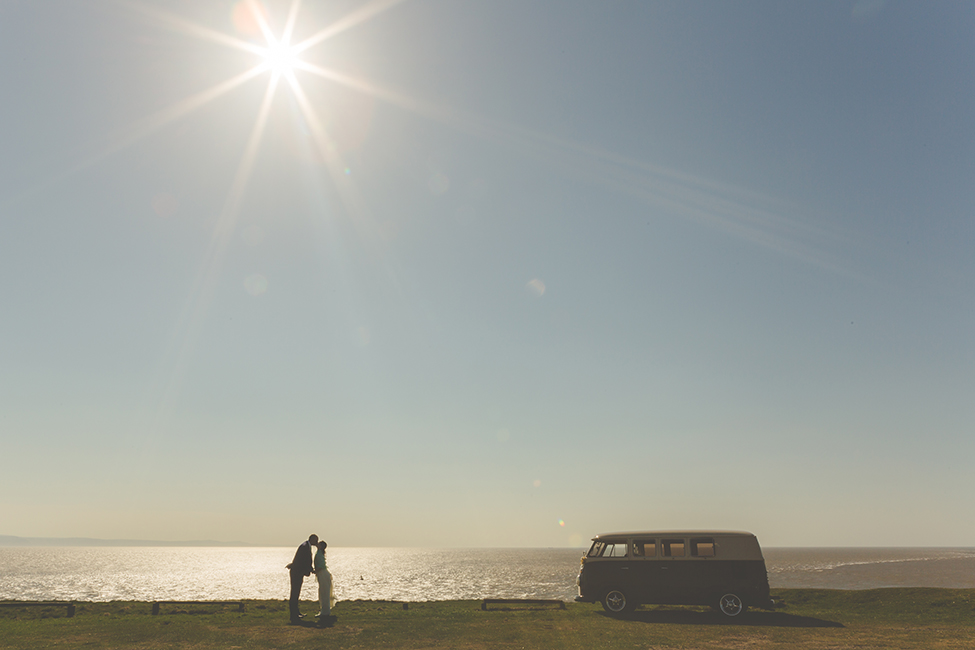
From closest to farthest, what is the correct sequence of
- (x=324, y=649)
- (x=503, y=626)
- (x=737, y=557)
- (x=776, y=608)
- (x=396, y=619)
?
(x=324, y=649) < (x=503, y=626) < (x=396, y=619) < (x=737, y=557) < (x=776, y=608)

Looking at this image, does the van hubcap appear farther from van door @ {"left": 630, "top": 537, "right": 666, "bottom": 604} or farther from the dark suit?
the dark suit

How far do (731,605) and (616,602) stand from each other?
379 centimetres

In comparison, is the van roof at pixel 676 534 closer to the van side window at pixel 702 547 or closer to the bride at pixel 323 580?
the van side window at pixel 702 547

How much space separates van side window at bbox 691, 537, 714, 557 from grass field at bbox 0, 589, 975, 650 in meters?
1.92

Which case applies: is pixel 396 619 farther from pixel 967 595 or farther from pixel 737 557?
pixel 967 595

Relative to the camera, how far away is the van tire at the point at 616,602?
2083 centimetres

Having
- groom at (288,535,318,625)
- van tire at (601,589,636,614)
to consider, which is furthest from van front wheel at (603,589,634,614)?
groom at (288,535,318,625)

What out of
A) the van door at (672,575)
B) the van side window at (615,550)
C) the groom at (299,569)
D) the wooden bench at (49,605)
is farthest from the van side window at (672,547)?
the wooden bench at (49,605)

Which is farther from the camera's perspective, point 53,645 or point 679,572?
point 679,572

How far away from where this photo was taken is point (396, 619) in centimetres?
1847

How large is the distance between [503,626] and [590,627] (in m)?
2.53

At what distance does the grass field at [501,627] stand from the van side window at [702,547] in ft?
6.31

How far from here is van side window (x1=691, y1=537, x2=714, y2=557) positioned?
20.4 metres

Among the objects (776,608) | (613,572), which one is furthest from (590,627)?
(776,608)
